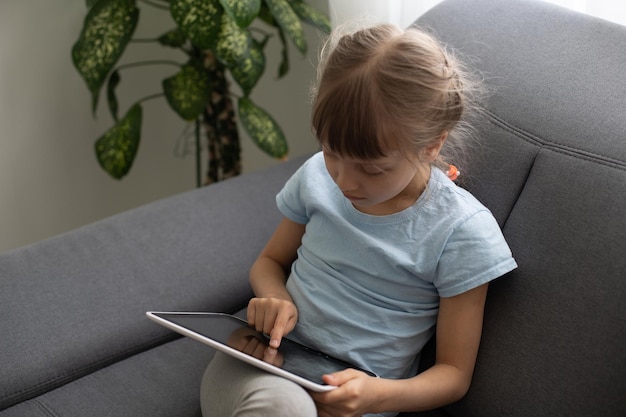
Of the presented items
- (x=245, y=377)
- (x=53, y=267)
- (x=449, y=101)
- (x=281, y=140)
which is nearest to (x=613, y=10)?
(x=449, y=101)

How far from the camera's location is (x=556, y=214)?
3.53 feet

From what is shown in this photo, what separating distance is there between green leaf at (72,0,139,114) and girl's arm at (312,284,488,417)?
3.49 ft

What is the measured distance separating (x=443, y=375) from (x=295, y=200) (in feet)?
1.14

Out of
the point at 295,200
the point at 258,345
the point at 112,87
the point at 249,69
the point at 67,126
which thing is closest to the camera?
the point at 258,345

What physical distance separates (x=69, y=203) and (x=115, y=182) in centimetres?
16

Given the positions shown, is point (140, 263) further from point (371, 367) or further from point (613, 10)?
point (613, 10)

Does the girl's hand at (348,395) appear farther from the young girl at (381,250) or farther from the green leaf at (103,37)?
the green leaf at (103,37)

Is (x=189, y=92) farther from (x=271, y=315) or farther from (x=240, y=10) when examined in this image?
(x=271, y=315)

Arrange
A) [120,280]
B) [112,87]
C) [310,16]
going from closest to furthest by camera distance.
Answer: [120,280], [310,16], [112,87]

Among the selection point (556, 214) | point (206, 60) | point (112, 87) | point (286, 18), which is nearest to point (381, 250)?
point (556, 214)

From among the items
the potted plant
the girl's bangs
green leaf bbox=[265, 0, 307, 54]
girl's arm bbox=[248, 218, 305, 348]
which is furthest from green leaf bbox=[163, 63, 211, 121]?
the girl's bangs

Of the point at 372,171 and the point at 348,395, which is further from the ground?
the point at 372,171

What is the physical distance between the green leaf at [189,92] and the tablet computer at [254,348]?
78 cm

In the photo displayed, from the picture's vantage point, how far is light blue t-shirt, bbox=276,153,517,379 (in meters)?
1.05
